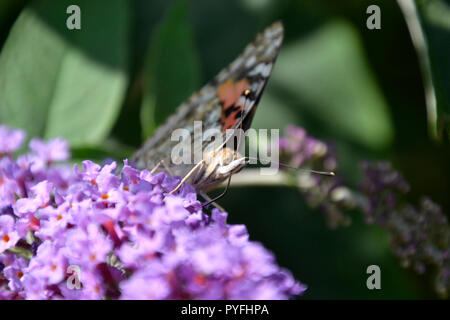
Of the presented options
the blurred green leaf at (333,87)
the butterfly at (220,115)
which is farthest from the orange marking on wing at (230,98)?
the blurred green leaf at (333,87)

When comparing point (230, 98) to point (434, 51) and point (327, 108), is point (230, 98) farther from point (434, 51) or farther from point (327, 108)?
point (327, 108)

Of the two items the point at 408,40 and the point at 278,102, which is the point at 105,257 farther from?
the point at 408,40

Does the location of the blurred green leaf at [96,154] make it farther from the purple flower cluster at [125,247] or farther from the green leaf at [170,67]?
the purple flower cluster at [125,247]

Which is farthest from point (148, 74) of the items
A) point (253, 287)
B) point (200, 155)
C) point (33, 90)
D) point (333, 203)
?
point (253, 287)

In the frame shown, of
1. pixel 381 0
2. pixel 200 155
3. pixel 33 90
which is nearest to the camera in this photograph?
pixel 200 155

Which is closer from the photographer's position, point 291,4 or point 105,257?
point 105,257
